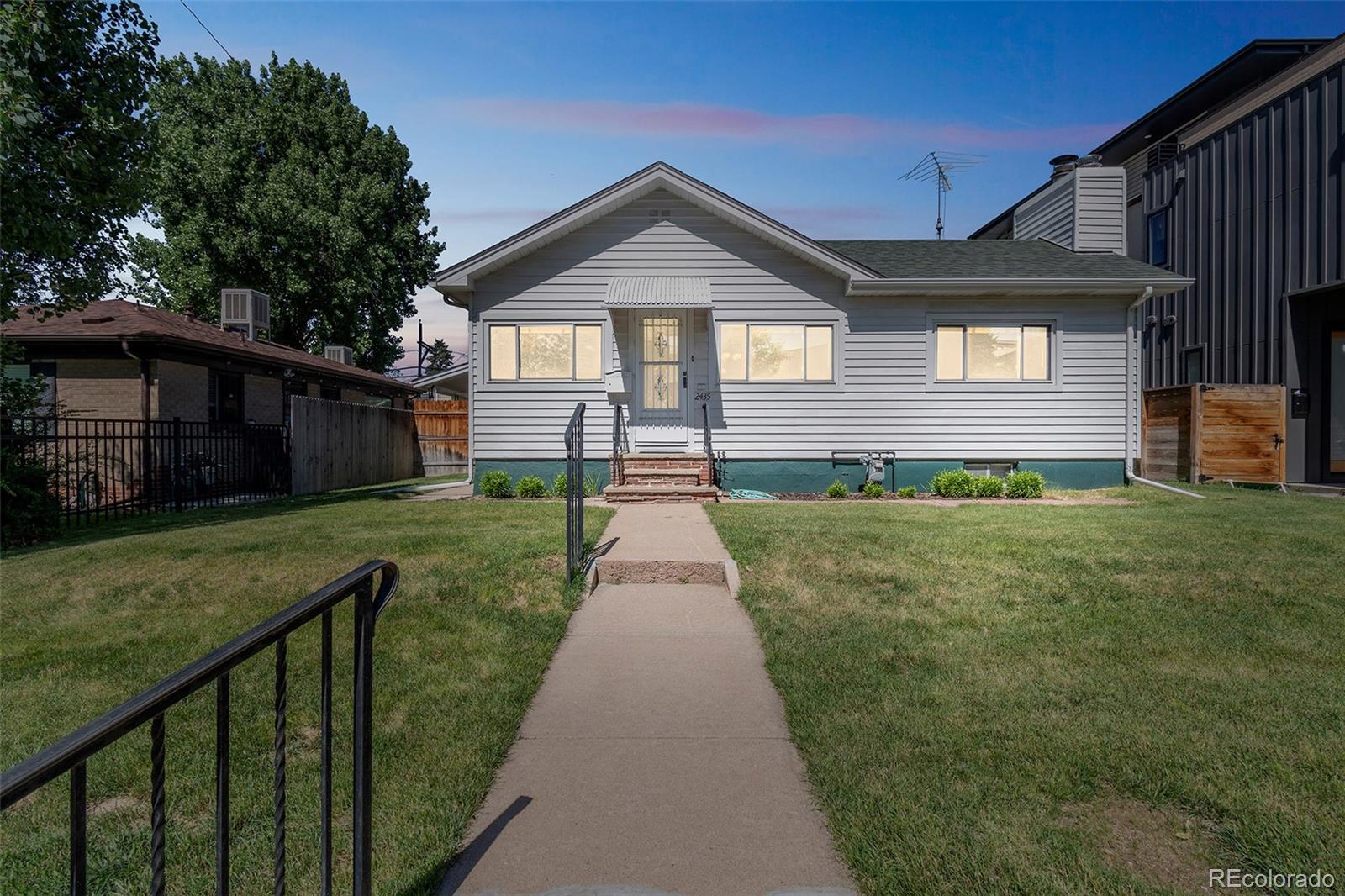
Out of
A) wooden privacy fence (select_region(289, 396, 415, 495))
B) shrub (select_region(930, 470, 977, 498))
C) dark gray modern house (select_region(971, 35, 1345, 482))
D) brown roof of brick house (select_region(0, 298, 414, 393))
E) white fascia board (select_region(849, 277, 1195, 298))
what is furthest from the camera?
wooden privacy fence (select_region(289, 396, 415, 495))

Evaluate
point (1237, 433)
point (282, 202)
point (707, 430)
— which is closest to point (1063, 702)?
point (707, 430)

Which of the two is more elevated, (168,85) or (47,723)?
(168,85)

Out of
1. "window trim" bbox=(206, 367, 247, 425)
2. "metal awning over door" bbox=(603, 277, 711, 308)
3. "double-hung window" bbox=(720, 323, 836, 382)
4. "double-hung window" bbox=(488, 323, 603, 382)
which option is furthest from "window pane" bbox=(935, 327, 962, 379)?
"window trim" bbox=(206, 367, 247, 425)

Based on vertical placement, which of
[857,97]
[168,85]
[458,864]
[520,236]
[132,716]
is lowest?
[458,864]

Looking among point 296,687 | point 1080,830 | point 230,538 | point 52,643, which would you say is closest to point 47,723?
point 296,687

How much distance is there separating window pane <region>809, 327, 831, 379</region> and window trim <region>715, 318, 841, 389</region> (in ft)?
0.15

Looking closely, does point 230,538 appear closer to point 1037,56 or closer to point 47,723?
→ point 47,723

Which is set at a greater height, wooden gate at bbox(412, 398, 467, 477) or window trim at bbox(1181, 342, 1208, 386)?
window trim at bbox(1181, 342, 1208, 386)

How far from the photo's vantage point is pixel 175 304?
968 inches

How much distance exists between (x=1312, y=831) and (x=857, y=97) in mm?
14009

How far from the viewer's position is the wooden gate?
2284 centimetres

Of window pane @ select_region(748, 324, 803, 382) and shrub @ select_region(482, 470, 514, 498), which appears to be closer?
shrub @ select_region(482, 470, 514, 498)

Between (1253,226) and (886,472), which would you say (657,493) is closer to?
(886,472)

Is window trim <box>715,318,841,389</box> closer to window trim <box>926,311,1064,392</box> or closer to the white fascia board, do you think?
the white fascia board
